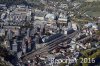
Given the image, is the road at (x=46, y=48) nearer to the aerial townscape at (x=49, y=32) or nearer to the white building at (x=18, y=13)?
the aerial townscape at (x=49, y=32)

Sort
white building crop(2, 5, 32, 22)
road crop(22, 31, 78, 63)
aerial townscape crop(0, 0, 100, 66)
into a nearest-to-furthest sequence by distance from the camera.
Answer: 1. aerial townscape crop(0, 0, 100, 66)
2. road crop(22, 31, 78, 63)
3. white building crop(2, 5, 32, 22)

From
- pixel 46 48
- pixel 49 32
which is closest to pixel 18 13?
pixel 49 32

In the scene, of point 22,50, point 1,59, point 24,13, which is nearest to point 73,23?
point 24,13

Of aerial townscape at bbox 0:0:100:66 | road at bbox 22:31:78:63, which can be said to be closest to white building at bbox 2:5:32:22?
aerial townscape at bbox 0:0:100:66

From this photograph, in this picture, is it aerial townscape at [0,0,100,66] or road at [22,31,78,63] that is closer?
aerial townscape at [0,0,100,66]

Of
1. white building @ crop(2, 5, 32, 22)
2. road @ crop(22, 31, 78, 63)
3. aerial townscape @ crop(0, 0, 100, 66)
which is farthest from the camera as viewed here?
white building @ crop(2, 5, 32, 22)

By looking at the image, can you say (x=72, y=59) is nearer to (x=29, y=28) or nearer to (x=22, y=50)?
(x=22, y=50)

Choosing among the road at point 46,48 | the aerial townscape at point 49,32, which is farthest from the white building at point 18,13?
the road at point 46,48

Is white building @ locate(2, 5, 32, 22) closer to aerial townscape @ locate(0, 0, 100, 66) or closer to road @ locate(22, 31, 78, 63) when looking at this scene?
aerial townscape @ locate(0, 0, 100, 66)

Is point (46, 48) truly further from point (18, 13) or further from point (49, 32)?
point (18, 13)
